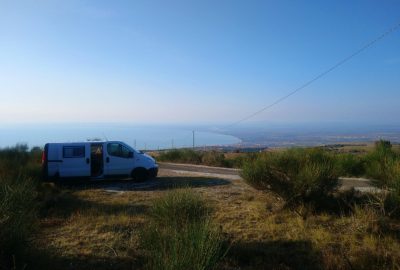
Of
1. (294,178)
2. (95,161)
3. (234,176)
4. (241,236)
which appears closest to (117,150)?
(95,161)

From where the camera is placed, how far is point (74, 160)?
677 inches

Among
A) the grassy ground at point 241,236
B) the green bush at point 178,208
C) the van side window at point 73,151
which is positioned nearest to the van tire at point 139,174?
the van side window at point 73,151

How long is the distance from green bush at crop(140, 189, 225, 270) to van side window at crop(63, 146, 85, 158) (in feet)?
29.3

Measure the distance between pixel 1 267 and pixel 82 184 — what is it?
1232 centimetres

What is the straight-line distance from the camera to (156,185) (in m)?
17.0

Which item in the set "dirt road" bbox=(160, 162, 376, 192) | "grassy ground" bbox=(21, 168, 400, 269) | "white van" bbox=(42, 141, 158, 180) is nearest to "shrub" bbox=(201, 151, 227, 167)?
"dirt road" bbox=(160, 162, 376, 192)

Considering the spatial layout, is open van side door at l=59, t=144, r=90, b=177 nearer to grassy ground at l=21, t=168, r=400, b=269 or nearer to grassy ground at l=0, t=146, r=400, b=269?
grassy ground at l=0, t=146, r=400, b=269

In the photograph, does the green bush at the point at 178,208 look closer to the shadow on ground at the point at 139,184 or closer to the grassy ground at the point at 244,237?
the grassy ground at the point at 244,237

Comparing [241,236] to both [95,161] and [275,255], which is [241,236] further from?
[95,161]

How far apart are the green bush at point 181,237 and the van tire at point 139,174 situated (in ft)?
30.3

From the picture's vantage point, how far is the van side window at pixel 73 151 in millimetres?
17156

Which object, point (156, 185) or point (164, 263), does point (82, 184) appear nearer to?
point (156, 185)

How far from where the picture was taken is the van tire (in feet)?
60.0

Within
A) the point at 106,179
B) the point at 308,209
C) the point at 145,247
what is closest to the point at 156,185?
the point at 106,179
